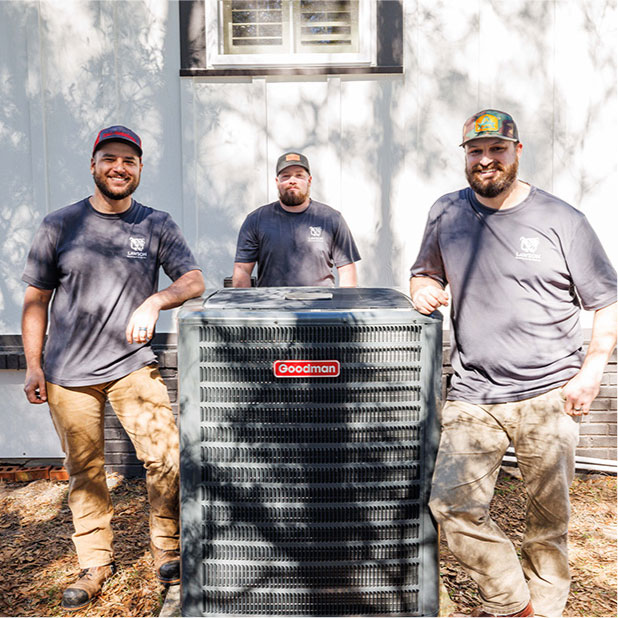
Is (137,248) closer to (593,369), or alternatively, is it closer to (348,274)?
(348,274)

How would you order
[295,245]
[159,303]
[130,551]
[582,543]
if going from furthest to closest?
[295,245]
[582,543]
[130,551]
[159,303]

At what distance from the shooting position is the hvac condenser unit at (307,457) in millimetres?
2213

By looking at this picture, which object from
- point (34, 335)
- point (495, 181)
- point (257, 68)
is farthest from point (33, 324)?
point (257, 68)

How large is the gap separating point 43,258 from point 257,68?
2279mm

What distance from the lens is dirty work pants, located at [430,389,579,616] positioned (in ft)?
8.25

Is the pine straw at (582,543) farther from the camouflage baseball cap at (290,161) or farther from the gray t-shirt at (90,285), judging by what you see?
the camouflage baseball cap at (290,161)

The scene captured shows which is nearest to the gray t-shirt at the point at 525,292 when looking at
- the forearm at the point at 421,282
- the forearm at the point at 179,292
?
the forearm at the point at 421,282

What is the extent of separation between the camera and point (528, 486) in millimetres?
2680

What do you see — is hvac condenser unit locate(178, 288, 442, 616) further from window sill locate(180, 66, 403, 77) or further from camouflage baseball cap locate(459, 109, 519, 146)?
window sill locate(180, 66, 403, 77)

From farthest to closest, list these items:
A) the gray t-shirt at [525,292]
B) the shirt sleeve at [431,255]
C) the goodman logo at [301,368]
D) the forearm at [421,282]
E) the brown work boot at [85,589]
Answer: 1. the brown work boot at [85,589]
2. the shirt sleeve at [431,255]
3. the forearm at [421,282]
4. the gray t-shirt at [525,292]
5. the goodman logo at [301,368]

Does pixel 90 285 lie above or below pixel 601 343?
above

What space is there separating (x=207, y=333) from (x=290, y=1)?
132 inches

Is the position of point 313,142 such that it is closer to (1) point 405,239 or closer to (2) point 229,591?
(1) point 405,239

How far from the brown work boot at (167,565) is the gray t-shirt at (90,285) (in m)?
0.88
